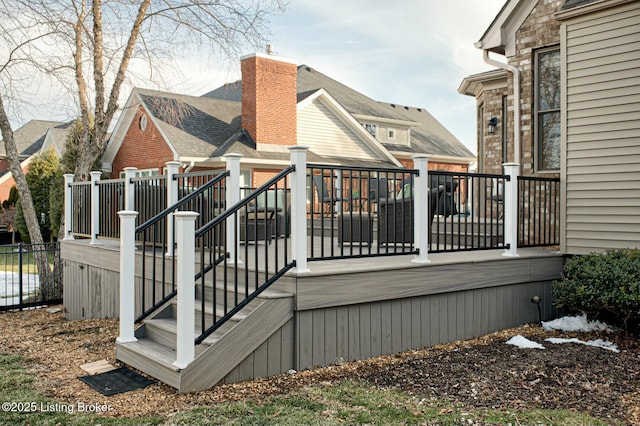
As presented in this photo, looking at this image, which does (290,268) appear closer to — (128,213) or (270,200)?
(128,213)

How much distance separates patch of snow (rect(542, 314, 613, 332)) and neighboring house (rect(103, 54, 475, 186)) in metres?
11.1

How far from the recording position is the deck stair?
4168mm

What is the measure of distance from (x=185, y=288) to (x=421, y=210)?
8.25ft

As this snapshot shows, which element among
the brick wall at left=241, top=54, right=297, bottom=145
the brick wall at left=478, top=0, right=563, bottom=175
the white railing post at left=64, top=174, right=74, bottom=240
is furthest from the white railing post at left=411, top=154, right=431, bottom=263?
the brick wall at left=241, top=54, right=297, bottom=145

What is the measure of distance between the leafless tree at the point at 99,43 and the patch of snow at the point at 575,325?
8.74 metres

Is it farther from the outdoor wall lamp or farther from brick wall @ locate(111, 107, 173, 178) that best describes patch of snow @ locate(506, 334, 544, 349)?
brick wall @ locate(111, 107, 173, 178)

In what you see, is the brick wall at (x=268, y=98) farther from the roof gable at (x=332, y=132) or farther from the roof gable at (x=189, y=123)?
the roof gable at (x=189, y=123)

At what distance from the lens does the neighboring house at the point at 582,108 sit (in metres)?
6.00

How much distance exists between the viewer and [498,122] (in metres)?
10.3

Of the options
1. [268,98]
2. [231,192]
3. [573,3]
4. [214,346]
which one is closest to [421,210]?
[231,192]

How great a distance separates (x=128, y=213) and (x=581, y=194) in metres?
5.04

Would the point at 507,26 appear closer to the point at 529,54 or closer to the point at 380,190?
the point at 529,54

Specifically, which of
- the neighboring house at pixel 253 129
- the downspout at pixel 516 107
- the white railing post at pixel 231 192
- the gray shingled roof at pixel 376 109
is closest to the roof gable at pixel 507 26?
the downspout at pixel 516 107

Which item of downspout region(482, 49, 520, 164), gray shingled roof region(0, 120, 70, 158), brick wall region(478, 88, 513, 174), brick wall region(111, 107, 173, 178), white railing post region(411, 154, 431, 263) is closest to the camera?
white railing post region(411, 154, 431, 263)
